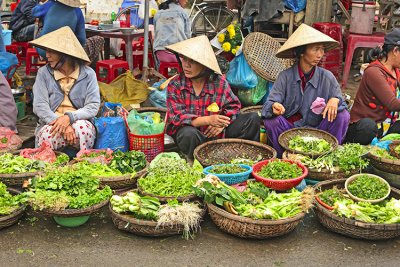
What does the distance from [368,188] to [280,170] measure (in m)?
0.69

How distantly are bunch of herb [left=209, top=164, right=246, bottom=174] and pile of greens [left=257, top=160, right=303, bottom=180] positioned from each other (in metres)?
0.18

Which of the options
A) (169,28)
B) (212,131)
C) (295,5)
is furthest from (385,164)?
(295,5)

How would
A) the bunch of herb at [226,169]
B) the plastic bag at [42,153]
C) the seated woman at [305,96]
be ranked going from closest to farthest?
the bunch of herb at [226,169]
the plastic bag at [42,153]
the seated woman at [305,96]

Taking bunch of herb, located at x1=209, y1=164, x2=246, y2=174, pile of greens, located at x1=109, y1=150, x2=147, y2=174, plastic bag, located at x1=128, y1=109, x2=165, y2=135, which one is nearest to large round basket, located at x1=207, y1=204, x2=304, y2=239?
bunch of herb, located at x1=209, y1=164, x2=246, y2=174

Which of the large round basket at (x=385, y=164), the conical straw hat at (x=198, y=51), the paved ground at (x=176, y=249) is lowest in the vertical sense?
the paved ground at (x=176, y=249)

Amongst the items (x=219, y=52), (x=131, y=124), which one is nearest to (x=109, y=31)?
(x=219, y=52)

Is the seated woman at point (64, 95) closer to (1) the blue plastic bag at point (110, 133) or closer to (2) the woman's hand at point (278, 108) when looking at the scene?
(1) the blue plastic bag at point (110, 133)

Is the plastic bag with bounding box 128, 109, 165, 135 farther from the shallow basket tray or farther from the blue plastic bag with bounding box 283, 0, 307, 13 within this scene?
the blue plastic bag with bounding box 283, 0, 307, 13

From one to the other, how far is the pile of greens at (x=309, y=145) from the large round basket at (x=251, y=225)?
44.7 inches

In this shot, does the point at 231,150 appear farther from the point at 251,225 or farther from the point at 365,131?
the point at 251,225

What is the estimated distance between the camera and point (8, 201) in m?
4.14

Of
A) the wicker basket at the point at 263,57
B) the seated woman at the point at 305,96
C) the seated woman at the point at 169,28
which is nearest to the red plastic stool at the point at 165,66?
the seated woman at the point at 169,28

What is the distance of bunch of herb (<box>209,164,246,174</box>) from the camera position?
4.56m

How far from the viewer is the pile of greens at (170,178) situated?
4195 millimetres
